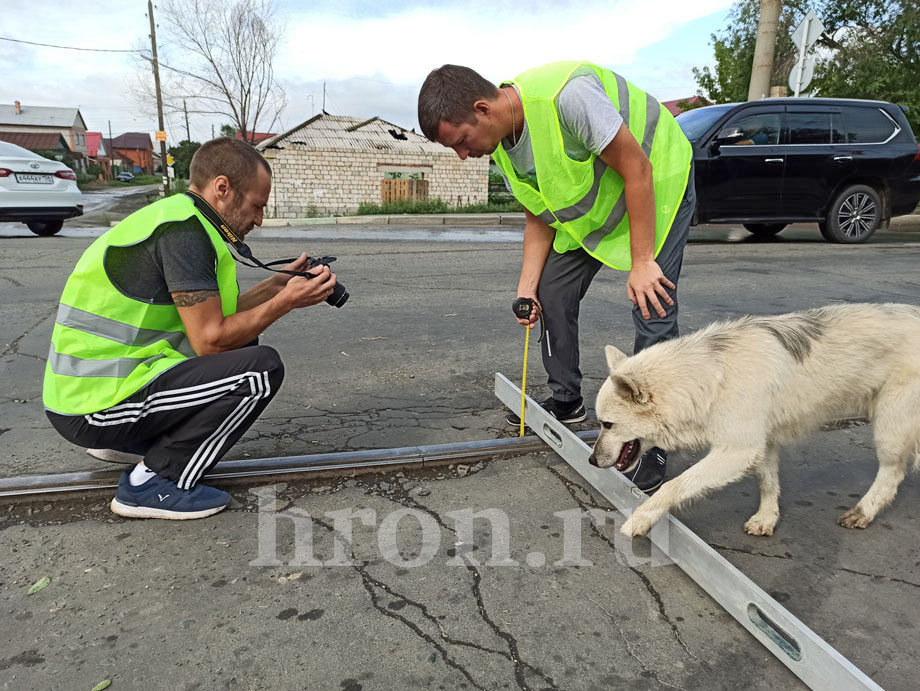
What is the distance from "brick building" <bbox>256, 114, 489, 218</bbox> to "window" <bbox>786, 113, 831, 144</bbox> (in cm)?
1634

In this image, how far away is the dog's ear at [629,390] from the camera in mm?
2553

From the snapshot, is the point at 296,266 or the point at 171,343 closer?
the point at 171,343

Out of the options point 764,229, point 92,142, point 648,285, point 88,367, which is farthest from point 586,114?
point 92,142

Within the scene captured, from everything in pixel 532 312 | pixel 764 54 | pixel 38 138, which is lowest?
pixel 532 312

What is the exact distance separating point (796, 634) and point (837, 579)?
710mm

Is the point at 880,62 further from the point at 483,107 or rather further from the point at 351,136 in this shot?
the point at 483,107

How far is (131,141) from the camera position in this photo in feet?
340

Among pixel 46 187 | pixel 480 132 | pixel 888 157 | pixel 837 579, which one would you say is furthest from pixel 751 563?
pixel 46 187

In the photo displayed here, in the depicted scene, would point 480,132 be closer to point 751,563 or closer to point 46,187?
point 751,563

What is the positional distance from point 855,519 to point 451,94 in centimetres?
252

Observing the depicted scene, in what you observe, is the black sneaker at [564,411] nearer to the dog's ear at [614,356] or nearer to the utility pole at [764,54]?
the dog's ear at [614,356]

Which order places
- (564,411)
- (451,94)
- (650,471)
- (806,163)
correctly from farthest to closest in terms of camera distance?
1. (806,163)
2. (564,411)
3. (650,471)
4. (451,94)

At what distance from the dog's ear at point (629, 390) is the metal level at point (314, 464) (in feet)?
3.17

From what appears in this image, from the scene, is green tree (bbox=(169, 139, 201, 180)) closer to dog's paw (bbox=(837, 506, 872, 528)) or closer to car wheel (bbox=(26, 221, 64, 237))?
car wheel (bbox=(26, 221, 64, 237))
